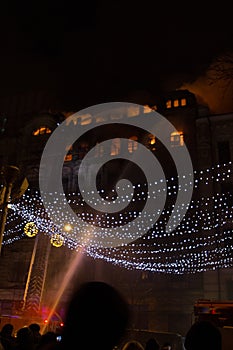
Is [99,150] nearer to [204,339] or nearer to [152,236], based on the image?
[152,236]

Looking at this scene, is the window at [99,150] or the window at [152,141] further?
the window at [99,150]

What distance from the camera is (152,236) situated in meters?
26.1

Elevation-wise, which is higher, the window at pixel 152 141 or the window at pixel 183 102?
the window at pixel 183 102

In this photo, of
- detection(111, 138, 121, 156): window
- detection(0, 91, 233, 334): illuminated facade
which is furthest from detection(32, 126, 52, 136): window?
detection(111, 138, 121, 156): window

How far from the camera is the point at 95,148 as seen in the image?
33.6 meters

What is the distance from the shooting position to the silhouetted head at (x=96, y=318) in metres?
1.85

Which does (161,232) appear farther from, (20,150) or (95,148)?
(20,150)

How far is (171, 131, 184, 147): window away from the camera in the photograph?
2949 centimetres

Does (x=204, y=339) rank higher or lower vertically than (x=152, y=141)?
lower

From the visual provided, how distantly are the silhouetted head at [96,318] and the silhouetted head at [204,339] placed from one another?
5.81ft

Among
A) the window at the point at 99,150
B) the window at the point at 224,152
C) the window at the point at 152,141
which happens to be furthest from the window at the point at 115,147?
the window at the point at 224,152

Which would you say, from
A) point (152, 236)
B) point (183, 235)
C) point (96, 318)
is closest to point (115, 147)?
point (152, 236)

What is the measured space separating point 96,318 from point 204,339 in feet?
6.42

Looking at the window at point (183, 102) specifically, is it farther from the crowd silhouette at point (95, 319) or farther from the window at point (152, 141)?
the crowd silhouette at point (95, 319)
